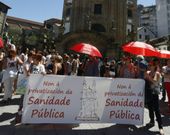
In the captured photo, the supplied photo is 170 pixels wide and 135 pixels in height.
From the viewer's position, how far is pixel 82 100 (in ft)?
23.1

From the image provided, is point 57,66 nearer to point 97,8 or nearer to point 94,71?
point 94,71

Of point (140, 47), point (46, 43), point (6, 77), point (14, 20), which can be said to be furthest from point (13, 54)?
point (14, 20)

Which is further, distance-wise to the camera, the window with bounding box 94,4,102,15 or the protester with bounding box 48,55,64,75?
the window with bounding box 94,4,102,15

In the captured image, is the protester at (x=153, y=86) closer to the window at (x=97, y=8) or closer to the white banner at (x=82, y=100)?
the white banner at (x=82, y=100)

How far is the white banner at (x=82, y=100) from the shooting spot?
6746 millimetres

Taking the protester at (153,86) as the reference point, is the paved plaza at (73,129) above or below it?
below

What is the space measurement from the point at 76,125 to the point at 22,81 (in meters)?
2.12

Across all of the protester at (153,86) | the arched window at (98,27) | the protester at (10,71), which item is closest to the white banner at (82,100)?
the protester at (153,86)

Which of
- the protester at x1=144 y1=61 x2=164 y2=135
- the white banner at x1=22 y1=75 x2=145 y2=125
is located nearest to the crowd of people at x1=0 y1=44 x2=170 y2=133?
the protester at x1=144 y1=61 x2=164 y2=135

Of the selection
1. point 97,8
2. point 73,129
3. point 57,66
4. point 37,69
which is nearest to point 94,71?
point 57,66

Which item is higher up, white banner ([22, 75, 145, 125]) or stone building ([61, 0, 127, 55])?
stone building ([61, 0, 127, 55])

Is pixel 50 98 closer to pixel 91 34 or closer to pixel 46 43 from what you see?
pixel 91 34

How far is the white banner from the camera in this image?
6746 millimetres

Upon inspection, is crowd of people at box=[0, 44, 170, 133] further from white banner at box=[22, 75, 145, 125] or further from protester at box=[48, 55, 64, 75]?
white banner at box=[22, 75, 145, 125]
